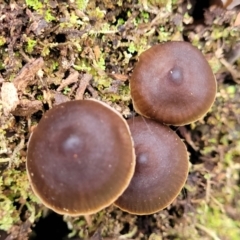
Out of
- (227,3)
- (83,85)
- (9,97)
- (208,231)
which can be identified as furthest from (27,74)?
(208,231)

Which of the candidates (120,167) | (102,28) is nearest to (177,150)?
(120,167)

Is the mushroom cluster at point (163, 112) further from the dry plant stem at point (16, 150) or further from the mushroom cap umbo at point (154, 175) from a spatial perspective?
the dry plant stem at point (16, 150)

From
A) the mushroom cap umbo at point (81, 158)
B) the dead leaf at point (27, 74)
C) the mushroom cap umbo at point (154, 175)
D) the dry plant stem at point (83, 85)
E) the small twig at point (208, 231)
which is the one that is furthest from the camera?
the small twig at point (208, 231)

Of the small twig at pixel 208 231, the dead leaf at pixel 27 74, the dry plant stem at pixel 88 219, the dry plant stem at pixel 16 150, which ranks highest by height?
the dead leaf at pixel 27 74

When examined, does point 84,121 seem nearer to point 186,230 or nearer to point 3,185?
point 3,185

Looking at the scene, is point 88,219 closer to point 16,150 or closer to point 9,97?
point 16,150

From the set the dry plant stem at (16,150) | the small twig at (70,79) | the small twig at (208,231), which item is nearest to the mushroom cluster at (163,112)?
the small twig at (70,79)
